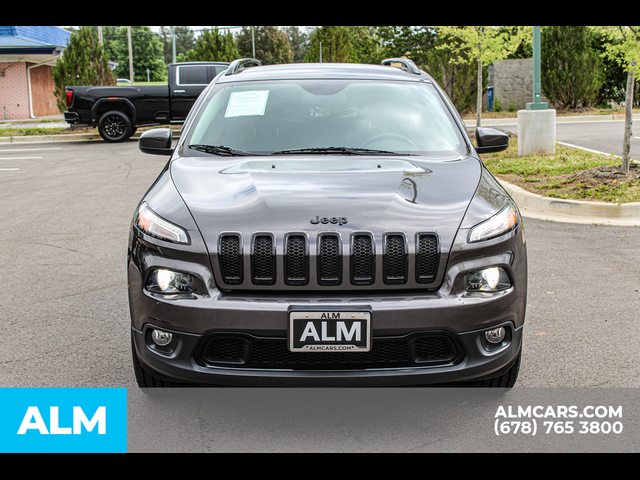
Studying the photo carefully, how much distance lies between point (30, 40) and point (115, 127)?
18858 millimetres

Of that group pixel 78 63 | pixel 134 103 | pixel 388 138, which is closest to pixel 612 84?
pixel 134 103

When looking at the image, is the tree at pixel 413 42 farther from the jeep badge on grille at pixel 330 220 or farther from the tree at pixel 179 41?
the tree at pixel 179 41

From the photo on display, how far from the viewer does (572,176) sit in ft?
31.4

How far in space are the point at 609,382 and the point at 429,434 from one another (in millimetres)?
1177

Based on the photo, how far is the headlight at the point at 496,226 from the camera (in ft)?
9.71

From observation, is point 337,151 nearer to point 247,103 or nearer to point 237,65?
point 247,103

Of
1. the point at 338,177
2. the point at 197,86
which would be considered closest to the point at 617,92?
the point at 197,86

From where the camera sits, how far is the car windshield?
13.1 ft

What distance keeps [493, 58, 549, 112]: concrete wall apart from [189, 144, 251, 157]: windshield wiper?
82.5 ft

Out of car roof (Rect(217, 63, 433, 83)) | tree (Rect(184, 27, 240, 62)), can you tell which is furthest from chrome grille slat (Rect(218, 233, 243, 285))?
tree (Rect(184, 27, 240, 62))

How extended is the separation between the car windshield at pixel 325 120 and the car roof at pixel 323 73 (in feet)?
0.26

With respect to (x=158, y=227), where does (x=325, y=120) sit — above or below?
above

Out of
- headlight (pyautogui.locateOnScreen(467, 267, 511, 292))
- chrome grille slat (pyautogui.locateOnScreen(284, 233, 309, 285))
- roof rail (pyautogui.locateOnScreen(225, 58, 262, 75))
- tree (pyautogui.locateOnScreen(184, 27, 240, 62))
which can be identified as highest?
tree (pyautogui.locateOnScreen(184, 27, 240, 62))

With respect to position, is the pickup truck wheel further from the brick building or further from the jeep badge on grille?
the jeep badge on grille
